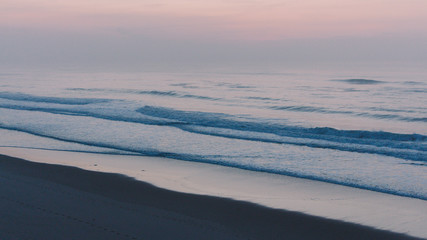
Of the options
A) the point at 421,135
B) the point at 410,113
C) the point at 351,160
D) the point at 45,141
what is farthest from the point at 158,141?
the point at 410,113

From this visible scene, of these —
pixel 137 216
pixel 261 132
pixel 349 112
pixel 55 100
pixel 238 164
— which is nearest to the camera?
pixel 137 216

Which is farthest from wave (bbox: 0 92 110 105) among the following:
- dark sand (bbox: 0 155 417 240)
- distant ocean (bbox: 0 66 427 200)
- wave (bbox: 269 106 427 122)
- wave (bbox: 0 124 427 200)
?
dark sand (bbox: 0 155 417 240)

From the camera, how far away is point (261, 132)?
687 inches

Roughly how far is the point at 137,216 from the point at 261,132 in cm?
1077

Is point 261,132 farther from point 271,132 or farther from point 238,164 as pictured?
point 238,164

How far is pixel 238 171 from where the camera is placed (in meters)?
10.9

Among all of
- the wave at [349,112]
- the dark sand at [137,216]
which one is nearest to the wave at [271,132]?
the wave at [349,112]

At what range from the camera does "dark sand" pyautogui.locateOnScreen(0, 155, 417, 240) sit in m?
6.45

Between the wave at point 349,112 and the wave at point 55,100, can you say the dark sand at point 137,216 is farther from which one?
the wave at point 55,100

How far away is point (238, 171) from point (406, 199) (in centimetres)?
381

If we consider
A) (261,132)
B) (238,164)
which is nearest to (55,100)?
(261,132)

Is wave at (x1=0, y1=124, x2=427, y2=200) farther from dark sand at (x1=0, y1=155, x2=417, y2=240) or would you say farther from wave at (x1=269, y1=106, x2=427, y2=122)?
wave at (x1=269, y1=106, x2=427, y2=122)

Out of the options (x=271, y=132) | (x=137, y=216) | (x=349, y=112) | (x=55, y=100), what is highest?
(x=55, y=100)

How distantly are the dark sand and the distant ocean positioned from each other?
2907 mm
